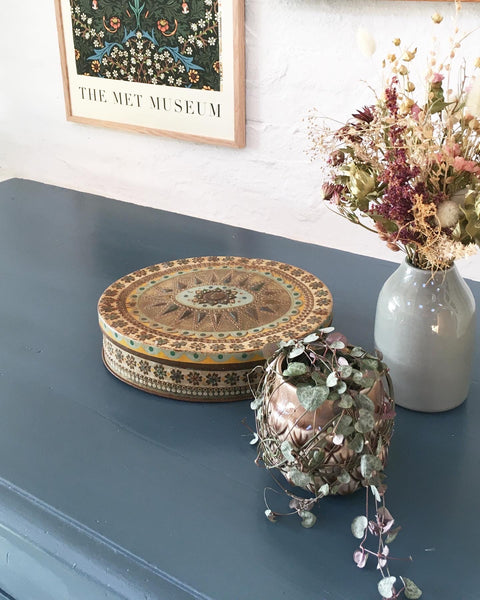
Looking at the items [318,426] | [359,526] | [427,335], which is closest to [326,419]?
[318,426]

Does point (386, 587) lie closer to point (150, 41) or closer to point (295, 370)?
point (295, 370)

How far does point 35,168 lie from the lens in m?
2.37

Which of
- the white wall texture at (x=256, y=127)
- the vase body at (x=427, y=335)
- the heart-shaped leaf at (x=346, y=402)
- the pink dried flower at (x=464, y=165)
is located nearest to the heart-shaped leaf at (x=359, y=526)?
the heart-shaped leaf at (x=346, y=402)

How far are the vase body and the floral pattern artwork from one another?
3.39ft

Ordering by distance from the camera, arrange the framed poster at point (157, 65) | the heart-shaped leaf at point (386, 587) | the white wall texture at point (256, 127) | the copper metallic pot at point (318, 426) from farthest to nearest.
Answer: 1. the framed poster at point (157, 65)
2. the white wall texture at point (256, 127)
3. the copper metallic pot at point (318, 426)
4. the heart-shaped leaf at point (386, 587)

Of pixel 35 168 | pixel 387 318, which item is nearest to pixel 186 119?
pixel 35 168

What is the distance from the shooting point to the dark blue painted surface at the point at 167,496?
707 mm

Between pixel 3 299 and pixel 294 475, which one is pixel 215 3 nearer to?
pixel 3 299

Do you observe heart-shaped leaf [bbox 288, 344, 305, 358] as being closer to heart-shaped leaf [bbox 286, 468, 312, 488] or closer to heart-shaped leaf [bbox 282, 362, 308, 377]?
heart-shaped leaf [bbox 282, 362, 308, 377]

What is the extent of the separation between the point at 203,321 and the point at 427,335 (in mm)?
330

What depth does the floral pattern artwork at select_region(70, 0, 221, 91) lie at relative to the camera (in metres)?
1.75

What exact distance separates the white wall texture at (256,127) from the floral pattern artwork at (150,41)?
116mm

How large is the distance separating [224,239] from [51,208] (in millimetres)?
514

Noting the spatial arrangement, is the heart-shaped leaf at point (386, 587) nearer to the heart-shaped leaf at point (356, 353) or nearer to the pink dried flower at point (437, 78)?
the heart-shaped leaf at point (356, 353)
